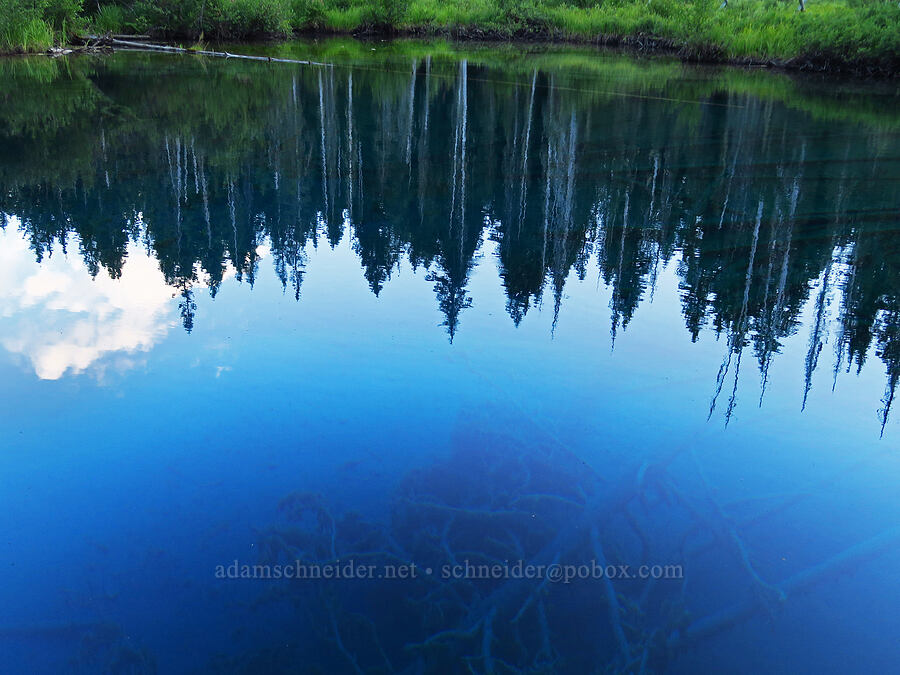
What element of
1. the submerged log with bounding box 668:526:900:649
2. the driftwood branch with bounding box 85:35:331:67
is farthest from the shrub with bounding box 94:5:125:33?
the submerged log with bounding box 668:526:900:649

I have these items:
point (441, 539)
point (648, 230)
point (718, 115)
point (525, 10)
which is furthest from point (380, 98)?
point (525, 10)

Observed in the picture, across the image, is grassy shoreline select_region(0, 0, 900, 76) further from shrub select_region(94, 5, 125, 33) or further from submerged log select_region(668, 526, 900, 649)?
submerged log select_region(668, 526, 900, 649)

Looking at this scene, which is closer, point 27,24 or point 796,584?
point 796,584

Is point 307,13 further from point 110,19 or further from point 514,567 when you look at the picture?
point 514,567

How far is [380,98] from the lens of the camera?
1511cm

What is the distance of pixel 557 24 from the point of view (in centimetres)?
3072

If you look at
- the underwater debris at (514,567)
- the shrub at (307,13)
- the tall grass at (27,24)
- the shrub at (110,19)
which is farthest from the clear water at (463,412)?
the shrub at (307,13)

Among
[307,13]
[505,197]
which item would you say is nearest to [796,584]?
[505,197]

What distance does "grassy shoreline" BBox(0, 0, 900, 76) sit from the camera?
20.3m

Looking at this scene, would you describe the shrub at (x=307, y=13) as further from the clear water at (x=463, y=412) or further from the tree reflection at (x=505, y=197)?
the clear water at (x=463, y=412)

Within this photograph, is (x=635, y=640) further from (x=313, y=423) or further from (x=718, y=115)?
(x=718, y=115)

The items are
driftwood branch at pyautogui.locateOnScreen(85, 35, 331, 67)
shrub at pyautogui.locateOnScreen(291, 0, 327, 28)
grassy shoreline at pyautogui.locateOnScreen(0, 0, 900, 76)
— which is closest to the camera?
grassy shoreline at pyautogui.locateOnScreen(0, 0, 900, 76)

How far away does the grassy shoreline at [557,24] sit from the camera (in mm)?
20328

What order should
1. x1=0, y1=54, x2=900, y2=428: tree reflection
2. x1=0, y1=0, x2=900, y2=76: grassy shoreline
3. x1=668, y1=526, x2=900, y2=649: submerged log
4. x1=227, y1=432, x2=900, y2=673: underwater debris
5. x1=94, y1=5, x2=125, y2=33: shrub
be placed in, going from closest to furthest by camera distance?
1. x1=227, y1=432, x2=900, y2=673: underwater debris
2. x1=668, y1=526, x2=900, y2=649: submerged log
3. x1=0, y1=54, x2=900, y2=428: tree reflection
4. x1=0, y1=0, x2=900, y2=76: grassy shoreline
5. x1=94, y1=5, x2=125, y2=33: shrub
